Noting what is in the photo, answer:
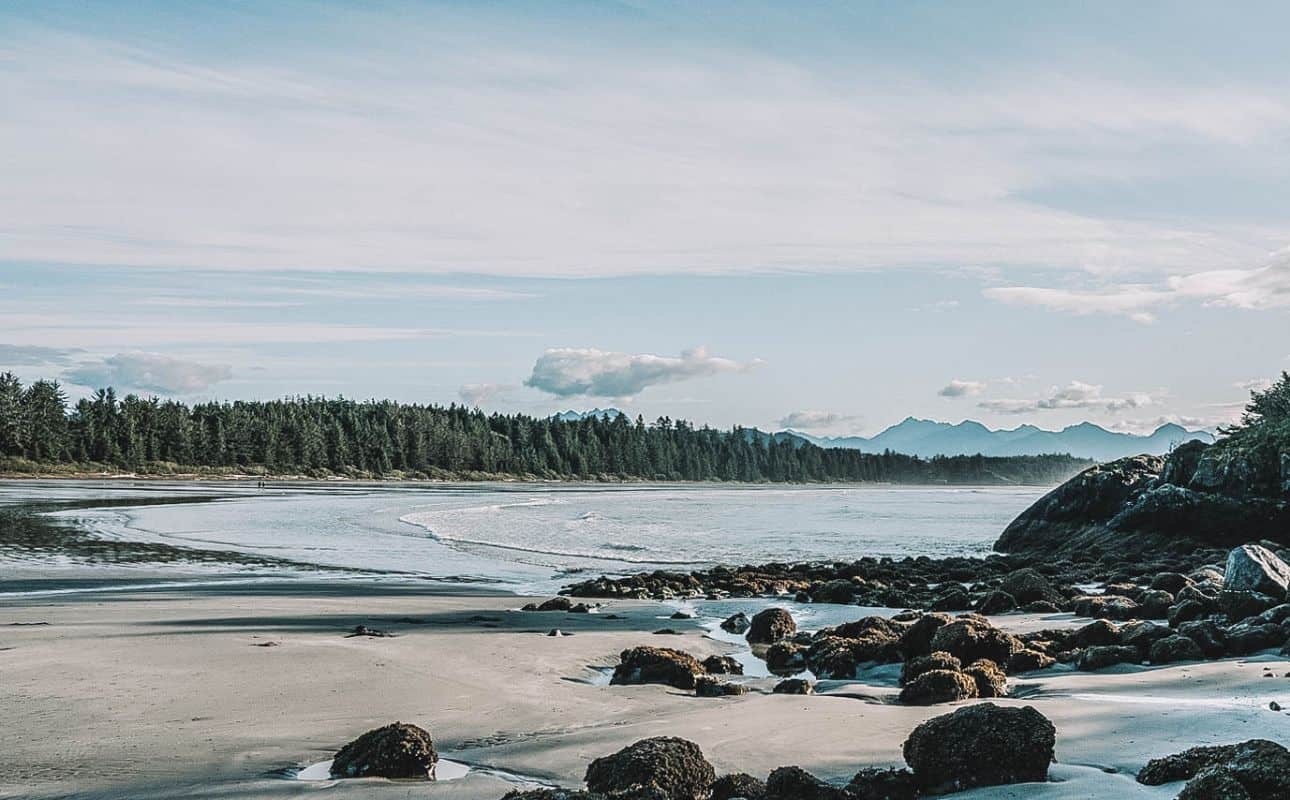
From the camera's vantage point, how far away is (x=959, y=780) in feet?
22.0

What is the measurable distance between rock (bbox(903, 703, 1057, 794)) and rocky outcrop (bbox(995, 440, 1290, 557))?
23719 mm

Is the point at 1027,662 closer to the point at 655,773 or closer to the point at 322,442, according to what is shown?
the point at 655,773

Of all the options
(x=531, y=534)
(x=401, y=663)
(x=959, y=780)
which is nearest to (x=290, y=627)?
(x=401, y=663)

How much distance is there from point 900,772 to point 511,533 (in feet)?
113

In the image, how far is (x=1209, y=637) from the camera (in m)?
11.6

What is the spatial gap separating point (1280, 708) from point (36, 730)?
31.2 ft

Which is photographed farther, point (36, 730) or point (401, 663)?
point (401, 663)

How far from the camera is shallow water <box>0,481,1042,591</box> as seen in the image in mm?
29625

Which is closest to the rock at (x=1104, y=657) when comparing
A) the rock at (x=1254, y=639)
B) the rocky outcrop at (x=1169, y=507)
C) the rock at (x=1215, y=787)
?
the rock at (x=1254, y=639)

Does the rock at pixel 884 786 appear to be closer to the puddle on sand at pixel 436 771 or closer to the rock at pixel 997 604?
the puddle on sand at pixel 436 771

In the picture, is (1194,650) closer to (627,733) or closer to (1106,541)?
(627,733)

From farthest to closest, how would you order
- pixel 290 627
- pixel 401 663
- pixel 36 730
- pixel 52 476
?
pixel 52 476, pixel 290 627, pixel 401 663, pixel 36 730

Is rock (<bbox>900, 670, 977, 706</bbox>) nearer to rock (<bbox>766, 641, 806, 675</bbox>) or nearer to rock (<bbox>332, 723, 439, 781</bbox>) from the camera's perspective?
rock (<bbox>766, 641, 806, 675</bbox>)

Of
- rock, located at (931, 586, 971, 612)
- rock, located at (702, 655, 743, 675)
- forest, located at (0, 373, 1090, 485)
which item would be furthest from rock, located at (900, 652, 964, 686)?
forest, located at (0, 373, 1090, 485)
